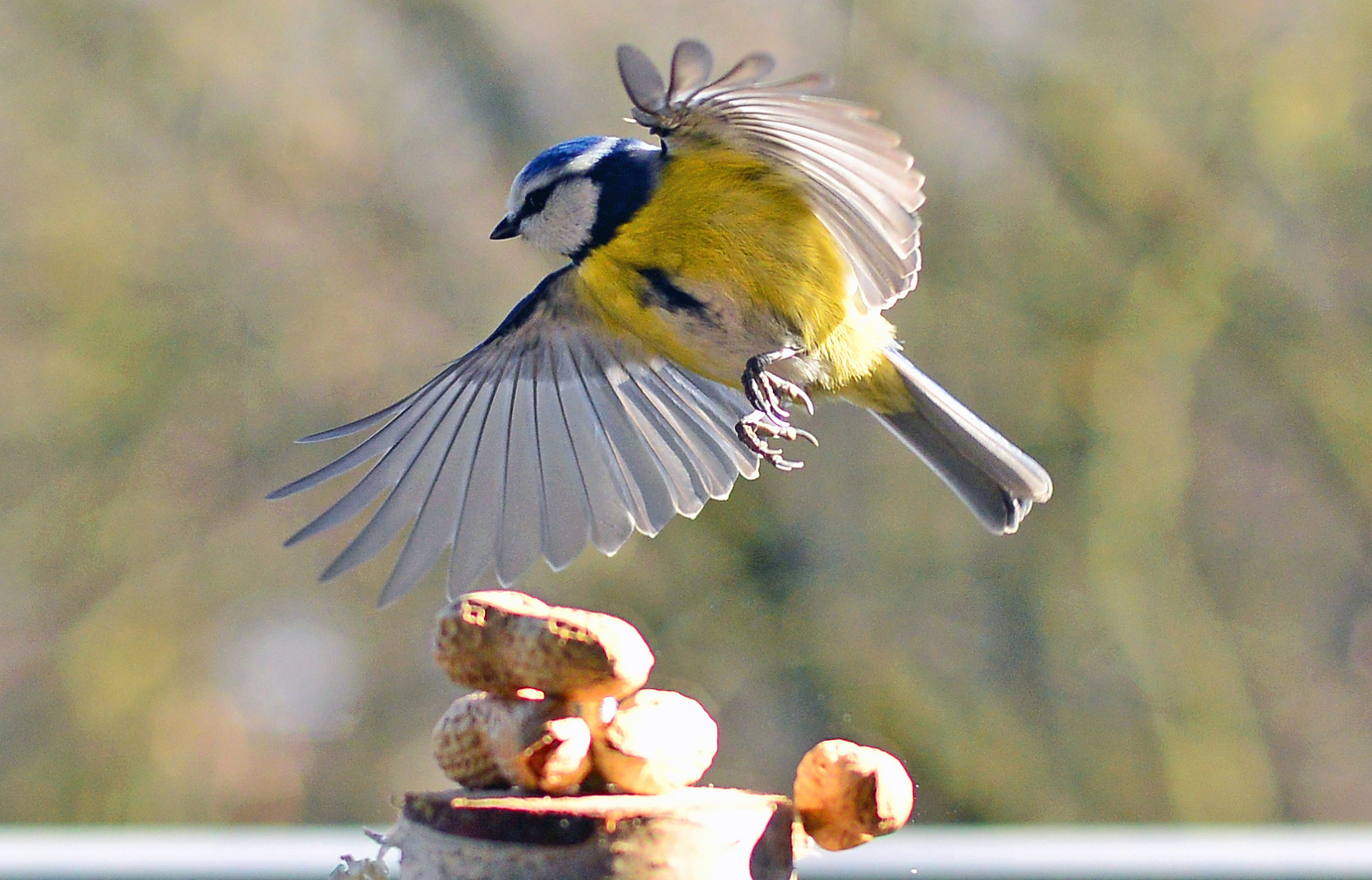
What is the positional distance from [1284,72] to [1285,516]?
2.81 feet

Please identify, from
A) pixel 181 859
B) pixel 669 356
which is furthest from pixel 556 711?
pixel 181 859

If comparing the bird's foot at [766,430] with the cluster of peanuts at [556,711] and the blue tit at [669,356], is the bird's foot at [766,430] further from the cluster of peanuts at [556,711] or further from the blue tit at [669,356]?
the cluster of peanuts at [556,711]

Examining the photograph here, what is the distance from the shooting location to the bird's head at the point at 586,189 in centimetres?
110

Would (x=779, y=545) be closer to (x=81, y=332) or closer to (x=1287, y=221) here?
(x=1287, y=221)

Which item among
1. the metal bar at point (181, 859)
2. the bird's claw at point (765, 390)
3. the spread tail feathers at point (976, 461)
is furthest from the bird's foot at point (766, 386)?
the metal bar at point (181, 859)

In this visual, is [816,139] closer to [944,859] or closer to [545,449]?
[545,449]

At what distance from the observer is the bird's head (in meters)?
1.10

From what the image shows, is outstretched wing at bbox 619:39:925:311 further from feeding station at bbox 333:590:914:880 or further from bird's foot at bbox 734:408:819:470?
feeding station at bbox 333:590:914:880

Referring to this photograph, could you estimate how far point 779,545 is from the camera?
9.02 feet

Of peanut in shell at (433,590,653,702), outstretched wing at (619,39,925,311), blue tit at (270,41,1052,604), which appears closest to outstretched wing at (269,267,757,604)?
blue tit at (270,41,1052,604)

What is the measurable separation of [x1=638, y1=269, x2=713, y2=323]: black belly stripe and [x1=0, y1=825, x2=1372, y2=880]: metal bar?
424 mm

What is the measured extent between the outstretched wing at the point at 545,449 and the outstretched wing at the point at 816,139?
0.21 m

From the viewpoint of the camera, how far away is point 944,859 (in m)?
1.23

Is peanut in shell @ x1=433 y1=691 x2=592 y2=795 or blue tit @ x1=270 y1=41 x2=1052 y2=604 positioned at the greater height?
blue tit @ x1=270 y1=41 x2=1052 y2=604
